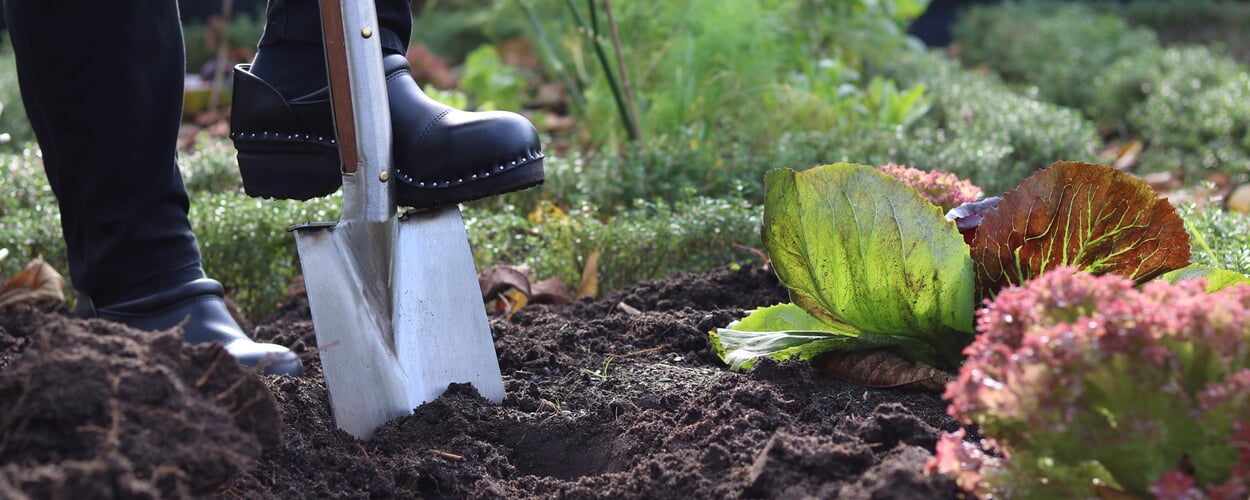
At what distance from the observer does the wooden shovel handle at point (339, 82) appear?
1.68m

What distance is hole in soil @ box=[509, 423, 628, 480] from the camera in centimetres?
160

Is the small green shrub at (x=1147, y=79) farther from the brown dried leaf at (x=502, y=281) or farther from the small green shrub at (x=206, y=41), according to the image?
the small green shrub at (x=206, y=41)

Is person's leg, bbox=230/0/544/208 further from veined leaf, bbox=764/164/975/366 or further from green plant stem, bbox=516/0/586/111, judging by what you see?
green plant stem, bbox=516/0/586/111

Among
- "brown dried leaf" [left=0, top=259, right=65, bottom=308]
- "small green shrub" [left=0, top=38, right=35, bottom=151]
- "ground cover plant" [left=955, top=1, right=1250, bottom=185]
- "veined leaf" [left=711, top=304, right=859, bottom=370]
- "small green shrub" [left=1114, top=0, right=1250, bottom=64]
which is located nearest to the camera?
"veined leaf" [left=711, top=304, right=859, bottom=370]

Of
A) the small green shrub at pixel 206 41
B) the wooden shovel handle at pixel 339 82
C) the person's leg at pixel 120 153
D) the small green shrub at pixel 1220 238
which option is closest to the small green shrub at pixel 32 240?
the person's leg at pixel 120 153

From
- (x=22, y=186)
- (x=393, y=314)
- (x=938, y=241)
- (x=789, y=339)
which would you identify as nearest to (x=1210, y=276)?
(x=938, y=241)

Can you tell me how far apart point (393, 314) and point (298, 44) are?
1.80 ft

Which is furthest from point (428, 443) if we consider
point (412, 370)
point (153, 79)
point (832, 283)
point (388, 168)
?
point (153, 79)

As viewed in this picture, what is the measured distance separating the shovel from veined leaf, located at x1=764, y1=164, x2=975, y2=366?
51cm

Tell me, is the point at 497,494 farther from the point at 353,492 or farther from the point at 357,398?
the point at 357,398

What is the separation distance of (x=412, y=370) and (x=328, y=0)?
58 centimetres

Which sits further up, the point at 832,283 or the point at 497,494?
the point at 832,283

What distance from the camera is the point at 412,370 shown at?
5.54ft

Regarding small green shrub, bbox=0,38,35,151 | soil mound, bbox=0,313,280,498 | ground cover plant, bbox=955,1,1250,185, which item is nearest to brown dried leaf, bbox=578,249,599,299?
soil mound, bbox=0,313,280,498
